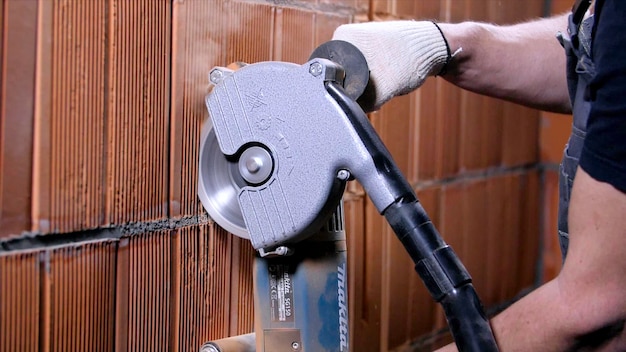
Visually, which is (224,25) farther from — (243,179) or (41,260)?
(41,260)

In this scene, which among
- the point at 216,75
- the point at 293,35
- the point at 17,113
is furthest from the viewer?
the point at 293,35

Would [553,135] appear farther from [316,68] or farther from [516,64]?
[316,68]

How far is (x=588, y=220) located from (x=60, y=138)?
0.81m

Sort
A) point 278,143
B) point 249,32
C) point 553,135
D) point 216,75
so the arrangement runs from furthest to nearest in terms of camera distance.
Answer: point 553,135
point 249,32
point 216,75
point 278,143

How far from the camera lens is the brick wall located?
0.92m

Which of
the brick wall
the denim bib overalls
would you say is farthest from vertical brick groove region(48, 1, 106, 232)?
the denim bib overalls

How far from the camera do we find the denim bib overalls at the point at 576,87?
1.13 metres

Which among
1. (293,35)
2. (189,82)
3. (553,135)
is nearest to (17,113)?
(189,82)

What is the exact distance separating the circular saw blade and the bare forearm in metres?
0.54

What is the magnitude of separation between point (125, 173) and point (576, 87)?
0.87m

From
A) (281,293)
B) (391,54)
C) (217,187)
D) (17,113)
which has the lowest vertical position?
(281,293)

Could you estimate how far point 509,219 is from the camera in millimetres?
2410

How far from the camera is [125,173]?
1.06m

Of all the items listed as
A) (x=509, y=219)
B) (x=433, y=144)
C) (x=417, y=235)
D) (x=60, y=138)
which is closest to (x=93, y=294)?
(x=60, y=138)
